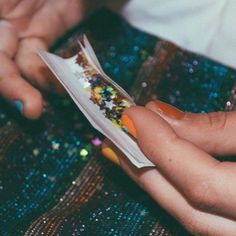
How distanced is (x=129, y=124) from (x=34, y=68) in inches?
9.1

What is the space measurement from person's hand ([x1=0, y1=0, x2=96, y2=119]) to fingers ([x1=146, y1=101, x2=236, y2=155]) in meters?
0.20

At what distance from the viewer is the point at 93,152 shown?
29.7 inches

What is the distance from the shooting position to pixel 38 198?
2.33 ft

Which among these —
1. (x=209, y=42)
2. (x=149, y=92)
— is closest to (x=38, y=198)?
(x=149, y=92)

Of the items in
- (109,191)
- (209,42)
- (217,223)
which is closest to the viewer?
(217,223)

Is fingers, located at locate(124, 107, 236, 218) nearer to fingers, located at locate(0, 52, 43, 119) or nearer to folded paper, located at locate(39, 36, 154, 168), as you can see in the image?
folded paper, located at locate(39, 36, 154, 168)

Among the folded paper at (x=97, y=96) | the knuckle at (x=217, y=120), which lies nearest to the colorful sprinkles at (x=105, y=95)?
the folded paper at (x=97, y=96)

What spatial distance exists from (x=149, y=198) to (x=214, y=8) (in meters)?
0.30

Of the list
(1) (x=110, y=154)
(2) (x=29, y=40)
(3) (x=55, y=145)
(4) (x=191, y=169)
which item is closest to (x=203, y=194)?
(4) (x=191, y=169)

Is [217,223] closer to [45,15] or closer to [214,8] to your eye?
[214,8]

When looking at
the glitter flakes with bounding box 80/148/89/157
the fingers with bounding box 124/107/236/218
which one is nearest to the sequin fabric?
the glitter flakes with bounding box 80/148/89/157

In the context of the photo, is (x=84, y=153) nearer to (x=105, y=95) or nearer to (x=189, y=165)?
(x=105, y=95)

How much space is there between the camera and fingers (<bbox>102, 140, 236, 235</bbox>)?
0.60m

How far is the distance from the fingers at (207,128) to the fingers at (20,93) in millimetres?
181
